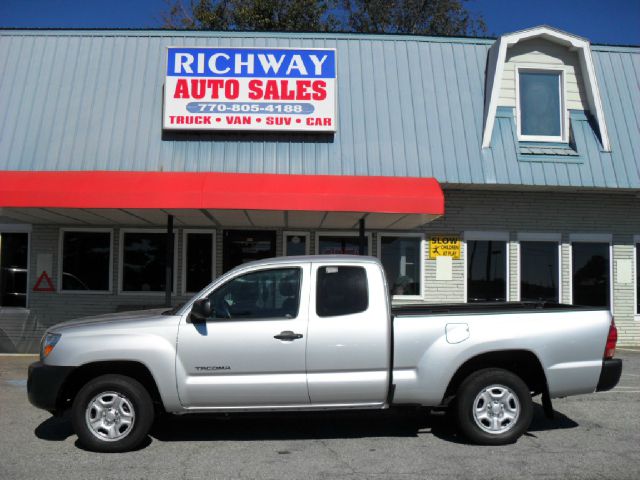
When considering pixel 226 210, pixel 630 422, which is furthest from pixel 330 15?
pixel 630 422

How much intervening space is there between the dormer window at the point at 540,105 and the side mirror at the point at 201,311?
9001mm

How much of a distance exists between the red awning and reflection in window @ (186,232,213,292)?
9.88 feet

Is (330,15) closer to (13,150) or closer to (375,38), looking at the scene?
(375,38)

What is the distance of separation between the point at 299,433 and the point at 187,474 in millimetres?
1589

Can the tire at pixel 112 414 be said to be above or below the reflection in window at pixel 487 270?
below

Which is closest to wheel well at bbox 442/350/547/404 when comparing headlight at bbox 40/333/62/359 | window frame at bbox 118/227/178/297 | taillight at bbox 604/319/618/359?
taillight at bbox 604/319/618/359

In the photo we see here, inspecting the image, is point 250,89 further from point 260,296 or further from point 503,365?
point 503,365

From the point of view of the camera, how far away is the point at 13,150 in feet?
39.6

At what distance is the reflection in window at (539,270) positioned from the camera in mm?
13336

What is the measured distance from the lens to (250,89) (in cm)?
1237

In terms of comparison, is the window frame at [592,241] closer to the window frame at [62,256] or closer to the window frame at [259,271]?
the window frame at [259,271]

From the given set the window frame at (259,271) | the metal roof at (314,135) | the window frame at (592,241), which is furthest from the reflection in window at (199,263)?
the window frame at (592,241)

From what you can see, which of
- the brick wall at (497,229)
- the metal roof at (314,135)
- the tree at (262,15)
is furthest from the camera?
the tree at (262,15)

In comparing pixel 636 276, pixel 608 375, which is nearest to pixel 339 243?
pixel 636 276
